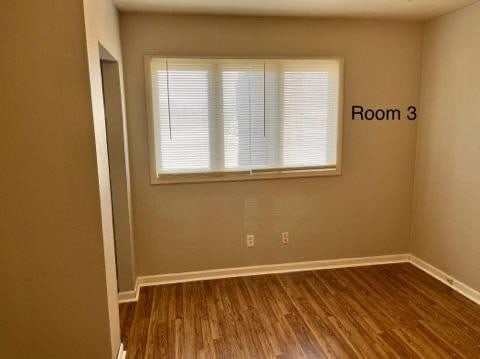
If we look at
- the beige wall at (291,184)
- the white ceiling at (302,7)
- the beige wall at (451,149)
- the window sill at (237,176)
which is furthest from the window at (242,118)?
the beige wall at (451,149)

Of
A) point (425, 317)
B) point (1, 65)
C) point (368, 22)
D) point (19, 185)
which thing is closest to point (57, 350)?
point (19, 185)

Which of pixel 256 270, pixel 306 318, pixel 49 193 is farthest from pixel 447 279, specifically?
pixel 49 193

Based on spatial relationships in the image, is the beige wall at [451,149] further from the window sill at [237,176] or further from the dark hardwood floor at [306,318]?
the window sill at [237,176]

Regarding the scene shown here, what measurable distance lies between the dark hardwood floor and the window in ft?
3.54

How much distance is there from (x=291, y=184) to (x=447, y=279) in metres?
1.72

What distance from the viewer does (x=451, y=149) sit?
123 inches

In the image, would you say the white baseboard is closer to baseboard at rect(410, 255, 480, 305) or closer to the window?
baseboard at rect(410, 255, 480, 305)

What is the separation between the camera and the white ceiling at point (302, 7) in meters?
2.72

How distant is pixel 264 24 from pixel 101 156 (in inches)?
81.6

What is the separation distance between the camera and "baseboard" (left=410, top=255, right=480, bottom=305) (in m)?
2.95

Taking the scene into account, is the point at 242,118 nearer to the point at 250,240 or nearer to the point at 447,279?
the point at 250,240

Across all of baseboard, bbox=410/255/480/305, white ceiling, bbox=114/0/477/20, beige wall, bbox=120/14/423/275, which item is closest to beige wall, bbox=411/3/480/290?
baseboard, bbox=410/255/480/305

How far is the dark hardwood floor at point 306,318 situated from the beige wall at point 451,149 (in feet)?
1.26

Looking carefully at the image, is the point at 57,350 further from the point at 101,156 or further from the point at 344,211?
the point at 344,211
